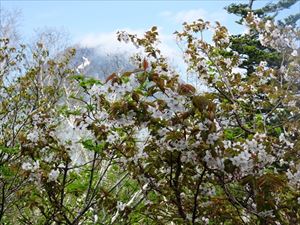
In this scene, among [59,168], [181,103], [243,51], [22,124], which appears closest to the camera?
[181,103]

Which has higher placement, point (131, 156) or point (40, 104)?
point (40, 104)

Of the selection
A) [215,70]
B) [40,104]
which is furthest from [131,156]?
[40,104]

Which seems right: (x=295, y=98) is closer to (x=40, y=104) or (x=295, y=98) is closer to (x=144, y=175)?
Answer: (x=144, y=175)

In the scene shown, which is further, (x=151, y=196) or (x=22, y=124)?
(x=22, y=124)

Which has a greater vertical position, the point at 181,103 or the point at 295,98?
the point at 295,98

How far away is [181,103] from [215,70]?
87.9 inches

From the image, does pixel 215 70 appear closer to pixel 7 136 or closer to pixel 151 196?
pixel 151 196

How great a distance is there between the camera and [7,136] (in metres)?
5.36

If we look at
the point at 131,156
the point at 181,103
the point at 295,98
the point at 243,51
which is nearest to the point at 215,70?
the point at 295,98

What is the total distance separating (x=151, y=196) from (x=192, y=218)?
1.11 m

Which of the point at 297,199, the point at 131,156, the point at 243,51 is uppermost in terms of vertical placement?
the point at 243,51

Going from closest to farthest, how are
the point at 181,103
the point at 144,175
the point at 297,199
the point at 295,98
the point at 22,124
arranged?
the point at 181,103 < the point at 297,199 < the point at 144,175 < the point at 295,98 < the point at 22,124

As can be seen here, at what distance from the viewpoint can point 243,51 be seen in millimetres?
14055

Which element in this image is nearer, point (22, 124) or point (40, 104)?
point (22, 124)
